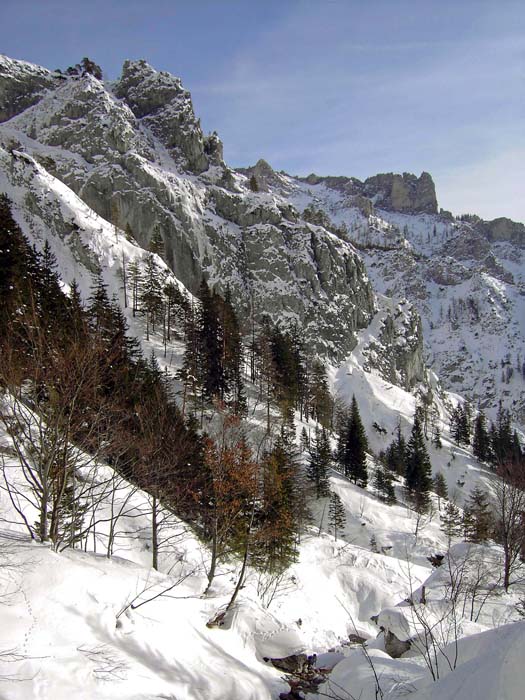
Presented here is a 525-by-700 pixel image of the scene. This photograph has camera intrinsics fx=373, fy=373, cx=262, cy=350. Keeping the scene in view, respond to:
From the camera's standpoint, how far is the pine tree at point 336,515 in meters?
38.6

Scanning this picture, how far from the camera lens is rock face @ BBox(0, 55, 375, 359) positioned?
10662 cm

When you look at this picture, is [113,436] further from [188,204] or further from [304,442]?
[188,204]

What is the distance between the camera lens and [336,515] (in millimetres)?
38719

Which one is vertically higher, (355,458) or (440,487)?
(355,458)

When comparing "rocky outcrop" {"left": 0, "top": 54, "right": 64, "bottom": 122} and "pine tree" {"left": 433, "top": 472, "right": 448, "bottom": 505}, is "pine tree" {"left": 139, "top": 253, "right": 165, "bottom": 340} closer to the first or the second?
"pine tree" {"left": 433, "top": 472, "right": 448, "bottom": 505}

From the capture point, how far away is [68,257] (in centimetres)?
6600

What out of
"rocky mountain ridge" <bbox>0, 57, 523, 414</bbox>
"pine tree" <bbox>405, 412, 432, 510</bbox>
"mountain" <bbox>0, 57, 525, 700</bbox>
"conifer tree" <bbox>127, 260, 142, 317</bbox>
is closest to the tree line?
"mountain" <bbox>0, 57, 525, 700</bbox>

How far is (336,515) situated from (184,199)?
105m

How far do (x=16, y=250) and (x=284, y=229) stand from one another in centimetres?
11089

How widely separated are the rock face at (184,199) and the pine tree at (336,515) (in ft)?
249

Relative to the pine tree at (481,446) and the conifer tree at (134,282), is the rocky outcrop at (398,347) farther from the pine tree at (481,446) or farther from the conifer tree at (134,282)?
the conifer tree at (134,282)

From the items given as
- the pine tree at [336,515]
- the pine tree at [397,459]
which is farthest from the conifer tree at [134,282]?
the pine tree at [397,459]

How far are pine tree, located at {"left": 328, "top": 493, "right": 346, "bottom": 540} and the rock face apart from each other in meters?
76.0

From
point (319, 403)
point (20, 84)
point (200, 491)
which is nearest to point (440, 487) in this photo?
point (319, 403)
